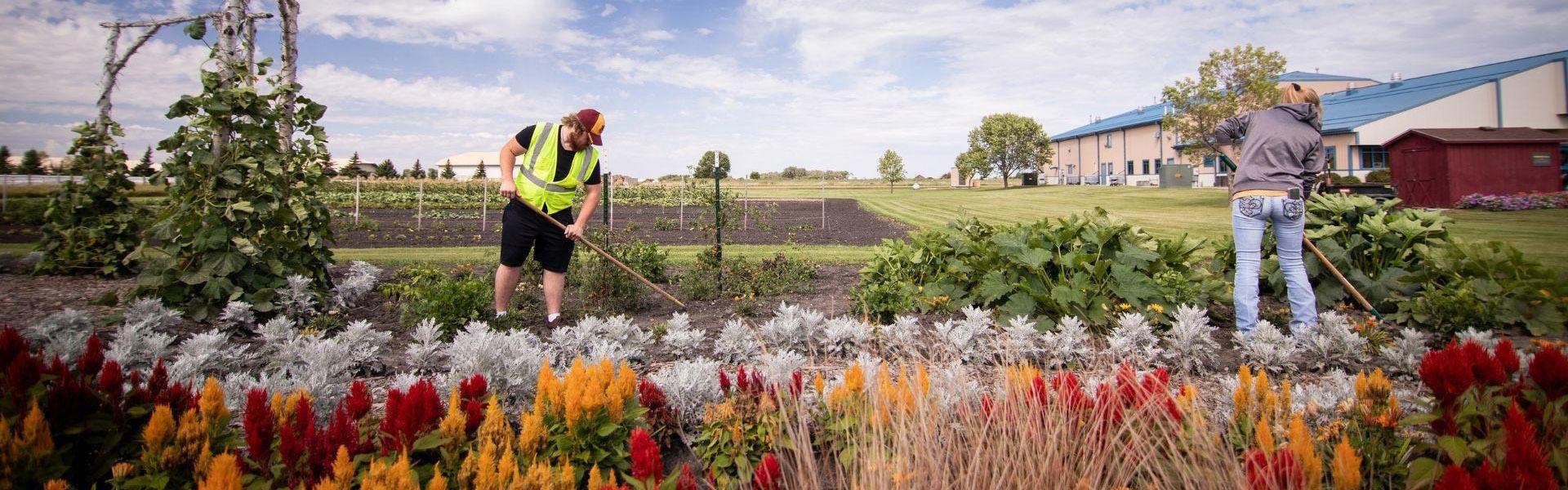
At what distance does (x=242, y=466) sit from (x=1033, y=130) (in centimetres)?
5862

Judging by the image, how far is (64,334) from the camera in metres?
3.55

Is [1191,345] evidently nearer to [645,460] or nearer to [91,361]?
[645,460]

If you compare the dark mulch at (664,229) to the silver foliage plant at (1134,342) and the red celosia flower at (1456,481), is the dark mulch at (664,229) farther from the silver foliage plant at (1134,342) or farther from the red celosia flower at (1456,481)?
the red celosia flower at (1456,481)

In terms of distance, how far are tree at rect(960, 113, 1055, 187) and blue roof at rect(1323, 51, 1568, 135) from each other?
120 feet

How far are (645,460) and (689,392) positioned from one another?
39.7 inches

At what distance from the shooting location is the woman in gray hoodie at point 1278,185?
4387 millimetres

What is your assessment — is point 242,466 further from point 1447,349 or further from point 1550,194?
point 1550,194

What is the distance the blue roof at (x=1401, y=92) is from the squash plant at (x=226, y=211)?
8566 millimetres

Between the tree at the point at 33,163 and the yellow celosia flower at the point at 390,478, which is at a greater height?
the tree at the point at 33,163

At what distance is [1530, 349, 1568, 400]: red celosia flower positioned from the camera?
1.88 meters

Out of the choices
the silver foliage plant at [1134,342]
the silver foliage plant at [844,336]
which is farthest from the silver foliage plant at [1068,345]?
the silver foliage plant at [844,336]

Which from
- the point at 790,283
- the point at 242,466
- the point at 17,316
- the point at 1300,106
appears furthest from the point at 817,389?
the point at 17,316

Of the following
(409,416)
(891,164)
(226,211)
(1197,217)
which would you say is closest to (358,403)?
(409,416)

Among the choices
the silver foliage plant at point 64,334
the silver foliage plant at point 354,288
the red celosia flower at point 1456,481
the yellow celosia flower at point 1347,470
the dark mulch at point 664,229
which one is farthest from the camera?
the dark mulch at point 664,229
